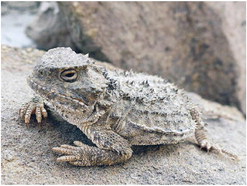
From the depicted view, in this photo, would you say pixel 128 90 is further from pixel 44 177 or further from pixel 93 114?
pixel 44 177

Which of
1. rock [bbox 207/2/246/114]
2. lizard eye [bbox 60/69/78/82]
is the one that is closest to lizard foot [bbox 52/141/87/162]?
lizard eye [bbox 60/69/78/82]

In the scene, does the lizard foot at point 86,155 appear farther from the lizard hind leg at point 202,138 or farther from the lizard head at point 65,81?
the lizard hind leg at point 202,138

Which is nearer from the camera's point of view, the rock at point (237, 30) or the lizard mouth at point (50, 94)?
the lizard mouth at point (50, 94)

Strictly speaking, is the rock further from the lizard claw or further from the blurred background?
the lizard claw

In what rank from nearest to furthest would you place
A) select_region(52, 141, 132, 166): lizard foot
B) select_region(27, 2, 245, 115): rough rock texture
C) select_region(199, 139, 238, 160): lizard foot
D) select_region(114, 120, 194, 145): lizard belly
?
select_region(52, 141, 132, 166): lizard foot
select_region(114, 120, 194, 145): lizard belly
select_region(199, 139, 238, 160): lizard foot
select_region(27, 2, 245, 115): rough rock texture

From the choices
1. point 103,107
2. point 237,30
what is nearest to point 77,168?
point 103,107

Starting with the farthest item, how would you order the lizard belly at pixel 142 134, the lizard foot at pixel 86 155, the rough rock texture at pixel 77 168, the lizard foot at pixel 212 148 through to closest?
the lizard foot at pixel 212 148 → the lizard belly at pixel 142 134 → the lizard foot at pixel 86 155 → the rough rock texture at pixel 77 168

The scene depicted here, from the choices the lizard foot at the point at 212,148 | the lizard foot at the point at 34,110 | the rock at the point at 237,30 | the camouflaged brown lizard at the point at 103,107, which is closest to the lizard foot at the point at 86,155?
the camouflaged brown lizard at the point at 103,107
